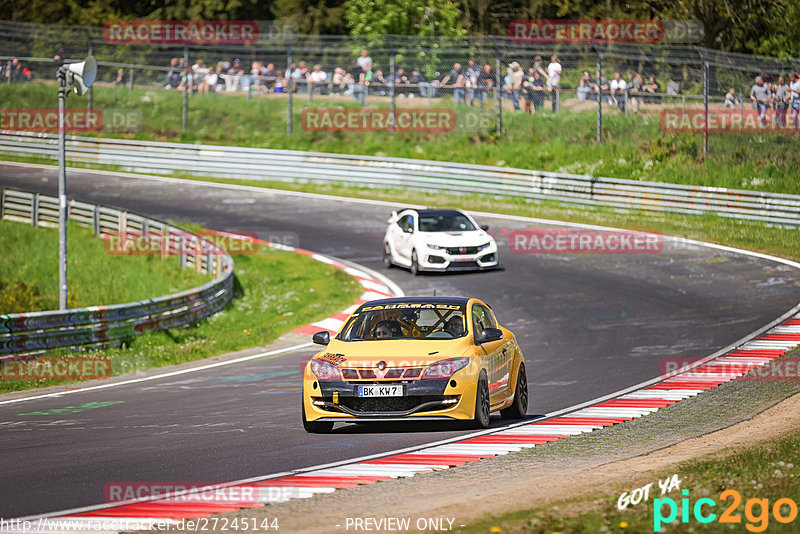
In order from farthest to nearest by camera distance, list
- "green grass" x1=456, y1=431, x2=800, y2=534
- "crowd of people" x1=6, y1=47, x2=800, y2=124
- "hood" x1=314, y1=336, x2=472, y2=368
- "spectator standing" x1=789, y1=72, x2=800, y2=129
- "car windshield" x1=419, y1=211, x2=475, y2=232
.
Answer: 1. "crowd of people" x1=6, y1=47, x2=800, y2=124
2. "spectator standing" x1=789, y1=72, x2=800, y2=129
3. "car windshield" x1=419, y1=211, x2=475, y2=232
4. "hood" x1=314, y1=336, x2=472, y2=368
5. "green grass" x1=456, y1=431, x2=800, y2=534

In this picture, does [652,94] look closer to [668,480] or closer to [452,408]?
[452,408]

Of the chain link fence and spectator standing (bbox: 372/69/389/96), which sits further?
spectator standing (bbox: 372/69/389/96)

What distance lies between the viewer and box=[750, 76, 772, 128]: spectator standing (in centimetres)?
3050

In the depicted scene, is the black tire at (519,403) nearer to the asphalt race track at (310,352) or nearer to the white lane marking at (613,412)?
the asphalt race track at (310,352)

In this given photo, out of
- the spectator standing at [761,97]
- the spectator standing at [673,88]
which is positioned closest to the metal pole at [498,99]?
the spectator standing at [673,88]

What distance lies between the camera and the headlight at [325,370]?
35.3 ft

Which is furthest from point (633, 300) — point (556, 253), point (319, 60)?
point (319, 60)

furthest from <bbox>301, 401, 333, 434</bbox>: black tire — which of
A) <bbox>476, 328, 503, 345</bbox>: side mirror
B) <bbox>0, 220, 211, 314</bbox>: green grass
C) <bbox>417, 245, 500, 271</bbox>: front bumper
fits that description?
<bbox>0, 220, 211, 314</bbox>: green grass

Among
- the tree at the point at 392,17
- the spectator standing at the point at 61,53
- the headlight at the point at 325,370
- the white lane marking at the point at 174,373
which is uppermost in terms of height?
the tree at the point at 392,17

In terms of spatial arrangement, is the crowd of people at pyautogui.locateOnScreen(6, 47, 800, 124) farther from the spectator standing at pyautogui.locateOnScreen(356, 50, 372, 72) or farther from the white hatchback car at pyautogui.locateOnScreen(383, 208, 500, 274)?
the white hatchback car at pyautogui.locateOnScreen(383, 208, 500, 274)

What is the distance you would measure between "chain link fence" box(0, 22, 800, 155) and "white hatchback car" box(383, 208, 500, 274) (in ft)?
34.4

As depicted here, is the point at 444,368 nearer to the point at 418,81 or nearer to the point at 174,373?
the point at 174,373

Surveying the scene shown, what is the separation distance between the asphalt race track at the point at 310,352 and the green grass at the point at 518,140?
20.1ft

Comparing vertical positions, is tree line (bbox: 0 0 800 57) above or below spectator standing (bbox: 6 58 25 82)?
above
